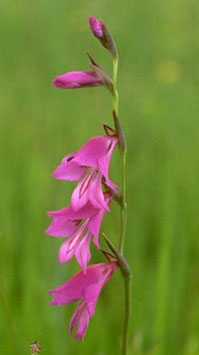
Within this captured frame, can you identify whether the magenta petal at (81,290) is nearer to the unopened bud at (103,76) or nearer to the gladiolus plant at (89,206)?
the gladiolus plant at (89,206)

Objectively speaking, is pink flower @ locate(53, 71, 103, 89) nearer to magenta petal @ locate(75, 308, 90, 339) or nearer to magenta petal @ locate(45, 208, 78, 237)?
magenta petal @ locate(45, 208, 78, 237)

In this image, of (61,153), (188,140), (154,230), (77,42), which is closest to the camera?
(154,230)

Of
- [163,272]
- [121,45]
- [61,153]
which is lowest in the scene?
[163,272]

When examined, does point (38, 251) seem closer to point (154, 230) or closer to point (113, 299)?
point (113, 299)

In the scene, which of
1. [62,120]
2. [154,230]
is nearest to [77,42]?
[62,120]

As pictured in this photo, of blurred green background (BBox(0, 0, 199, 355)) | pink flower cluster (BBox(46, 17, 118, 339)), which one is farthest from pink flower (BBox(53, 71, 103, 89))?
blurred green background (BBox(0, 0, 199, 355))

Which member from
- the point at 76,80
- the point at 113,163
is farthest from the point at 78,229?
the point at 113,163

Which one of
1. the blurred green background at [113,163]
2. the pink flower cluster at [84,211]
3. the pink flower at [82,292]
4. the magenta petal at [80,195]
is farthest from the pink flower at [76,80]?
the blurred green background at [113,163]

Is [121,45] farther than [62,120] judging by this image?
Yes

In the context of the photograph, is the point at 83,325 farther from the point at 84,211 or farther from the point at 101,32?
the point at 101,32

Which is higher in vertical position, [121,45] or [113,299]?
[121,45]
